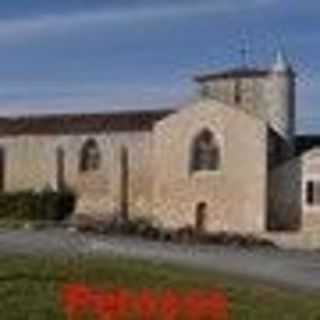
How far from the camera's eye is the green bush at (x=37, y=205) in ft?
200

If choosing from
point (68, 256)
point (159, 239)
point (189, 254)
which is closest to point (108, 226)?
point (159, 239)

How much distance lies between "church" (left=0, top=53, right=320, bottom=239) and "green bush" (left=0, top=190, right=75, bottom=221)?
2.18 feet

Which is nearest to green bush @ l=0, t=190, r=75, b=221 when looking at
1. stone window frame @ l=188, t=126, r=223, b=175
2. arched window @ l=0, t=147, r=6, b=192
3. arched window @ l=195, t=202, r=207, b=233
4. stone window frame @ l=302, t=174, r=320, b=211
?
arched window @ l=0, t=147, r=6, b=192

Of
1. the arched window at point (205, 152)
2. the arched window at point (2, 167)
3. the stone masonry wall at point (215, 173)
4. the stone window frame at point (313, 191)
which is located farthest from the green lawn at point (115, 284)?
the arched window at point (2, 167)

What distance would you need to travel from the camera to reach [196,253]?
125ft

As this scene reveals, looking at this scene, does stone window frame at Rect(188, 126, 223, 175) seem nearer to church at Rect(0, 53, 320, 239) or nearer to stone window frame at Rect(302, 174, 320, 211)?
church at Rect(0, 53, 320, 239)

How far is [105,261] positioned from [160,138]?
3027 centimetres

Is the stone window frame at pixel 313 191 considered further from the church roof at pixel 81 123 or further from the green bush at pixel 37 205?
the green bush at pixel 37 205

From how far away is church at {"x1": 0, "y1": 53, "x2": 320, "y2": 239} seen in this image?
56.9 meters

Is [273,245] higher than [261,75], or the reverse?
[261,75]

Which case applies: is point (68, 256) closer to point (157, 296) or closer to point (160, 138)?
point (157, 296)

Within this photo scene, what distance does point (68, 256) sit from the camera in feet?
104

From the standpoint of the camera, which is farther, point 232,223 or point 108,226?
point 232,223

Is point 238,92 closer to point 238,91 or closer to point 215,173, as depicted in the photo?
point 238,91
